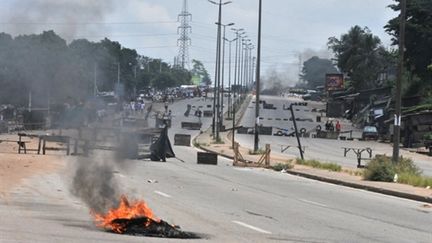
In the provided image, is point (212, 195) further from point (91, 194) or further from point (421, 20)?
point (421, 20)

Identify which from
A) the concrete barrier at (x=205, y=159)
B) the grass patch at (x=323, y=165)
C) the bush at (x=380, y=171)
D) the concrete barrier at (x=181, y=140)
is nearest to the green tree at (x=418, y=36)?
the concrete barrier at (x=181, y=140)

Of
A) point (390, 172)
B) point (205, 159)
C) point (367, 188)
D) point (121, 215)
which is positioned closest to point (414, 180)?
point (390, 172)

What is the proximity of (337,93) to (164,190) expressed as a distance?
130 metres

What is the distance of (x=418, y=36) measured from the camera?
82562 mm

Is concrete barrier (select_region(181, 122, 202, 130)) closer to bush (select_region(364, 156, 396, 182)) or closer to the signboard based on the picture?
bush (select_region(364, 156, 396, 182))

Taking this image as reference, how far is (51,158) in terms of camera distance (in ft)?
112

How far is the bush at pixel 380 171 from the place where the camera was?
2806 centimetres

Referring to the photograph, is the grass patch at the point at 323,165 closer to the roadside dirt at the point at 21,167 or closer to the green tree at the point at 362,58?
the roadside dirt at the point at 21,167

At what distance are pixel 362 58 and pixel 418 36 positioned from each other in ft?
216

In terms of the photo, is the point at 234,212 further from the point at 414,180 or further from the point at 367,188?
the point at 414,180

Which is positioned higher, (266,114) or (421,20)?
(421,20)

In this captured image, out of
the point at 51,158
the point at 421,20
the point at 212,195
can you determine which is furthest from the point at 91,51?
the point at 421,20

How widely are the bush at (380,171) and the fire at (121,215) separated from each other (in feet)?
54.3

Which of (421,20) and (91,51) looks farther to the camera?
(421,20)
